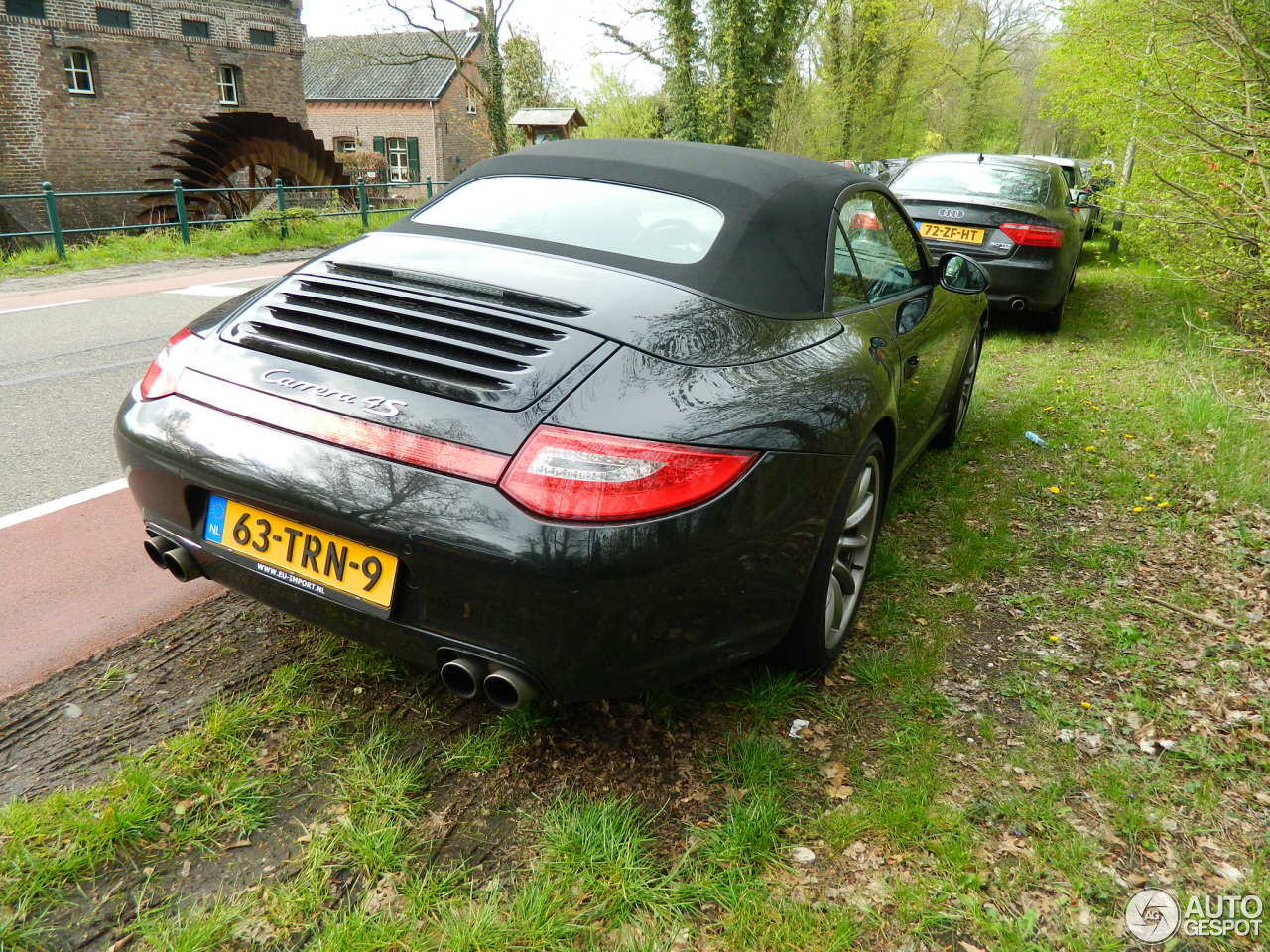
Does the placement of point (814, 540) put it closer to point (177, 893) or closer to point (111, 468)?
point (177, 893)

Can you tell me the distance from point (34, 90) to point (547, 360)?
85.7 ft

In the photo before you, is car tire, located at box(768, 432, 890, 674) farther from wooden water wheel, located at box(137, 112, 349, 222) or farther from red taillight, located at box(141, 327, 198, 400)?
wooden water wheel, located at box(137, 112, 349, 222)

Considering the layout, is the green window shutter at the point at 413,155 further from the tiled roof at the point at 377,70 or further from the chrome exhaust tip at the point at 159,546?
the chrome exhaust tip at the point at 159,546

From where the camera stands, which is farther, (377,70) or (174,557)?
(377,70)

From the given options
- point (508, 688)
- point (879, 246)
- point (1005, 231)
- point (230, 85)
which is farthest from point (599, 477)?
point (230, 85)

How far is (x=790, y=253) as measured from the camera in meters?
2.68

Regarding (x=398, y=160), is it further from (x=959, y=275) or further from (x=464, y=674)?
(x=464, y=674)

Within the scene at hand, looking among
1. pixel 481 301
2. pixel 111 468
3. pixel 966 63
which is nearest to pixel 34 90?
pixel 111 468

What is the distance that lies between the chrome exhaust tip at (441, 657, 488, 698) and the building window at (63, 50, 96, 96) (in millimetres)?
26661

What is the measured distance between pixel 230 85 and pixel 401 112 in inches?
733

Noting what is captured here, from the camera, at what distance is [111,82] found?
2330cm

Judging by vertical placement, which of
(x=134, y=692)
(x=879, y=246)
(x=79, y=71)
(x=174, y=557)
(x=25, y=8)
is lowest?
(x=134, y=692)

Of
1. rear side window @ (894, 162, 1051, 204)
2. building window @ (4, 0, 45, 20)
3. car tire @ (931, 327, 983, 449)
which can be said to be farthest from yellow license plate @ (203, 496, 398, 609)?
building window @ (4, 0, 45, 20)

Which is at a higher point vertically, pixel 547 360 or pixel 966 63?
pixel 966 63
